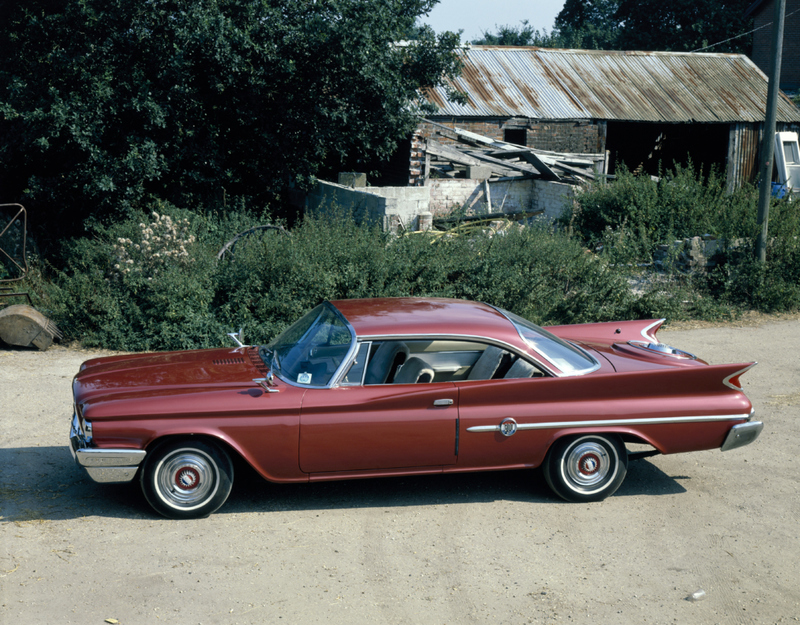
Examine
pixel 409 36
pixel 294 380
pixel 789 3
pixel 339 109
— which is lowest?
pixel 294 380

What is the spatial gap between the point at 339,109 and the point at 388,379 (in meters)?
10.4

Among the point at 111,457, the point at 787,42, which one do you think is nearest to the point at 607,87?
the point at 787,42

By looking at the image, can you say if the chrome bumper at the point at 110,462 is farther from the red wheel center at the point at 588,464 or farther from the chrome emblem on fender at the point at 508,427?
the red wheel center at the point at 588,464

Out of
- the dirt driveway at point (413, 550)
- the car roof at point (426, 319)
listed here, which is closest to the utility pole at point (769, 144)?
the dirt driveway at point (413, 550)

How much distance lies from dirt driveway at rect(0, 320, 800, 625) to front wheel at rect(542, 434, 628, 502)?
0.36 feet

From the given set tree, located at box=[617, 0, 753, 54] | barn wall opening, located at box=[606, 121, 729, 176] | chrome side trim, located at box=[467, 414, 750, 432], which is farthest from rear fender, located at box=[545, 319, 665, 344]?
tree, located at box=[617, 0, 753, 54]

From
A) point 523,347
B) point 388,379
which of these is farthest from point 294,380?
point 523,347

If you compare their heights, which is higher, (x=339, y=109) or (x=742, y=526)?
(x=339, y=109)

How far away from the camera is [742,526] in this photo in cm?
482

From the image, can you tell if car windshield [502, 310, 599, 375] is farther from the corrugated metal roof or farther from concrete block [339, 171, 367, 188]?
the corrugated metal roof

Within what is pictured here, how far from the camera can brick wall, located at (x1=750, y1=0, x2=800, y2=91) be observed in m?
35.5

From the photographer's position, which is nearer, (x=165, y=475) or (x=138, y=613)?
(x=138, y=613)

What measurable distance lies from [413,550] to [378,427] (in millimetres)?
780

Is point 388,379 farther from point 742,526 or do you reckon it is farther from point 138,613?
point 742,526
